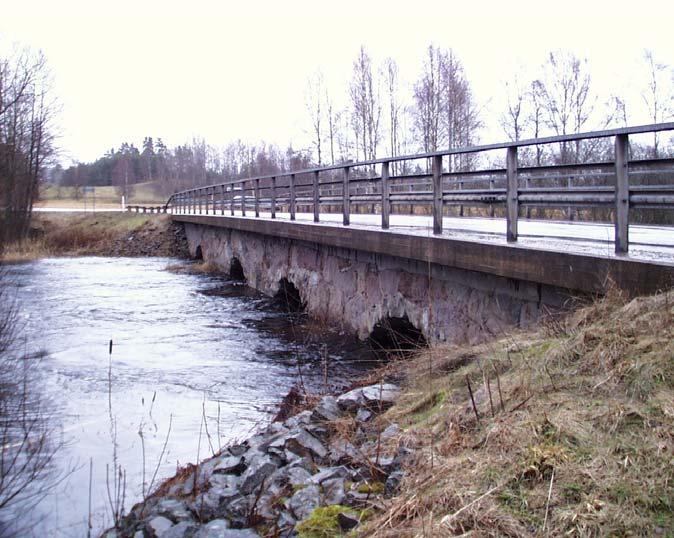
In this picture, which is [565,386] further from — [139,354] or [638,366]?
[139,354]

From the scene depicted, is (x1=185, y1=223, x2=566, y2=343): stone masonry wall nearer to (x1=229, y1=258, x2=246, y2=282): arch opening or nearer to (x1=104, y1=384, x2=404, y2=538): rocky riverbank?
(x1=104, y1=384, x2=404, y2=538): rocky riverbank

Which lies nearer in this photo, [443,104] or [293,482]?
[293,482]

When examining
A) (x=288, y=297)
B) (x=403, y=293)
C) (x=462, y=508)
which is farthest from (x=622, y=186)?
(x=288, y=297)

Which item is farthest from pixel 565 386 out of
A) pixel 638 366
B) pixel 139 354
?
pixel 139 354

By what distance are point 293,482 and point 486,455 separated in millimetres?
1393

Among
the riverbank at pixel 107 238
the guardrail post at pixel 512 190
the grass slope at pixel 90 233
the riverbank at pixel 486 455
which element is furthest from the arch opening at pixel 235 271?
the riverbank at pixel 486 455

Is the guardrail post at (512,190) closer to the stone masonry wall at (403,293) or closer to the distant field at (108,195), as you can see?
the stone masonry wall at (403,293)

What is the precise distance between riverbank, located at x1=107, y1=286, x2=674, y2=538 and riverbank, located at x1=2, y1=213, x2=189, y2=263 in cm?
2892

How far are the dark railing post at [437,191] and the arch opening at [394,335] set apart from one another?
1.60 metres

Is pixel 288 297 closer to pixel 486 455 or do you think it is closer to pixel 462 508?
pixel 486 455

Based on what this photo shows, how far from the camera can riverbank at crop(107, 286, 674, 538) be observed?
3.16m

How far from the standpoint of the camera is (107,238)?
37.5 meters

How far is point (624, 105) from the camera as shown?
29.6m

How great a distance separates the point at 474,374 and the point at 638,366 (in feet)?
4.59
